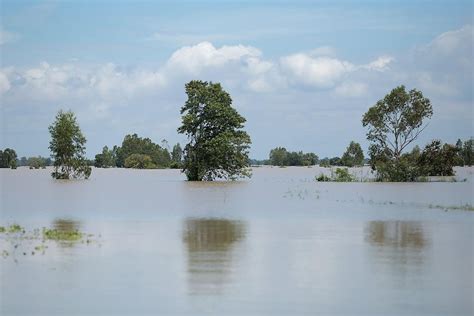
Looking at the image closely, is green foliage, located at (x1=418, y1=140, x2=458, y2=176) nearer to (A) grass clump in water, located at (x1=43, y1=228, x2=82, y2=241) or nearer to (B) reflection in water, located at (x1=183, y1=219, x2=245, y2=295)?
(B) reflection in water, located at (x1=183, y1=219, x2=245, y2=295)

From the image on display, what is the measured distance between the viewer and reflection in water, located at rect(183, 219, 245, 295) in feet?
44.3

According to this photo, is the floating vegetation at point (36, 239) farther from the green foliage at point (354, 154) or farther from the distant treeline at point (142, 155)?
the distant treeline at point (142, 155)

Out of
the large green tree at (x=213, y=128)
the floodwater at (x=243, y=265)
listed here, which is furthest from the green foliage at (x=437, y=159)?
the floodwater at (x=243, y=265)

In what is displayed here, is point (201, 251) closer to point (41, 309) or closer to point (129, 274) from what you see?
point (129, 274)

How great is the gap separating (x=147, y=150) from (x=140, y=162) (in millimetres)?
7707

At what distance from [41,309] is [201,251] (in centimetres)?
622

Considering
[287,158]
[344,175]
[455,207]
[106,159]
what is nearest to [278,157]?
[287,158]

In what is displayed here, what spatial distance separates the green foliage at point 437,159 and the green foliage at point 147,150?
78716 mm

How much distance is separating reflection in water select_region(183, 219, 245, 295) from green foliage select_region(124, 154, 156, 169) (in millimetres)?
108262

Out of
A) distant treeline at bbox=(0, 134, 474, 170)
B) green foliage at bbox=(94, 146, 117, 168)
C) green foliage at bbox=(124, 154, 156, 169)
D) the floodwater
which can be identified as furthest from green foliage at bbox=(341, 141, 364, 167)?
the floodwater

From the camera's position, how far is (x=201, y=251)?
17672mm

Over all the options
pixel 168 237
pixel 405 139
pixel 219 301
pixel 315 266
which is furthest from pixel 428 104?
pixel 219 301

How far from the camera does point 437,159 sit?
6272cm

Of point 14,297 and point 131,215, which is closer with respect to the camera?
point 14,297
